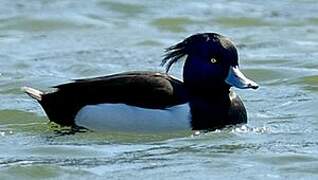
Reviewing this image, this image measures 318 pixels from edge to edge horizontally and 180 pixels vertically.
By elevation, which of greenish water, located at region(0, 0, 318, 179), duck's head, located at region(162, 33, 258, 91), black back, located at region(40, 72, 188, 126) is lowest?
greenish water, located at region(0, 0, 318, 179)

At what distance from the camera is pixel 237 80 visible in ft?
41.9

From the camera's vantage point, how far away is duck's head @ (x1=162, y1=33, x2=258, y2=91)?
12859 millimetres

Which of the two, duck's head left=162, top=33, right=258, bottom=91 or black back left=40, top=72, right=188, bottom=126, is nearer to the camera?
black back left=40, top=72, right=188, bottom=126

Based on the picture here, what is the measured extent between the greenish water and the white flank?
75mm

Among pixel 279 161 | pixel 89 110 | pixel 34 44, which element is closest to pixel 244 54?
pixel 34 44

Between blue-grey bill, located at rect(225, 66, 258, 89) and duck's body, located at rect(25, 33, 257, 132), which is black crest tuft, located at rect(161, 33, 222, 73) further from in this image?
blue-grey bill, located at rect(225, 66, 258, 89)

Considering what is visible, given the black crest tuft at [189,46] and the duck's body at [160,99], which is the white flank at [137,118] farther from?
the black crest tuft at [189,46]

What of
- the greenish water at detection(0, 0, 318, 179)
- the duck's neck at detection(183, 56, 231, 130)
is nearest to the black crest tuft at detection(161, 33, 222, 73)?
the duck's neck at detection(183, 56, 231, 130)

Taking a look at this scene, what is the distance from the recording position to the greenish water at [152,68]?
11242 mm

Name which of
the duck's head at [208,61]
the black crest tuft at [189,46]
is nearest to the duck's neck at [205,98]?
the duck's head at [208,61]

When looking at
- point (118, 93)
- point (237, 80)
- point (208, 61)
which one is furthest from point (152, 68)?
point (118, 93)

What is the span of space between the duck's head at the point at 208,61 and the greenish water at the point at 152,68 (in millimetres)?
484

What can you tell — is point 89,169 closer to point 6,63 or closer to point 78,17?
point 6,63

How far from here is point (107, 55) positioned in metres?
17.6
